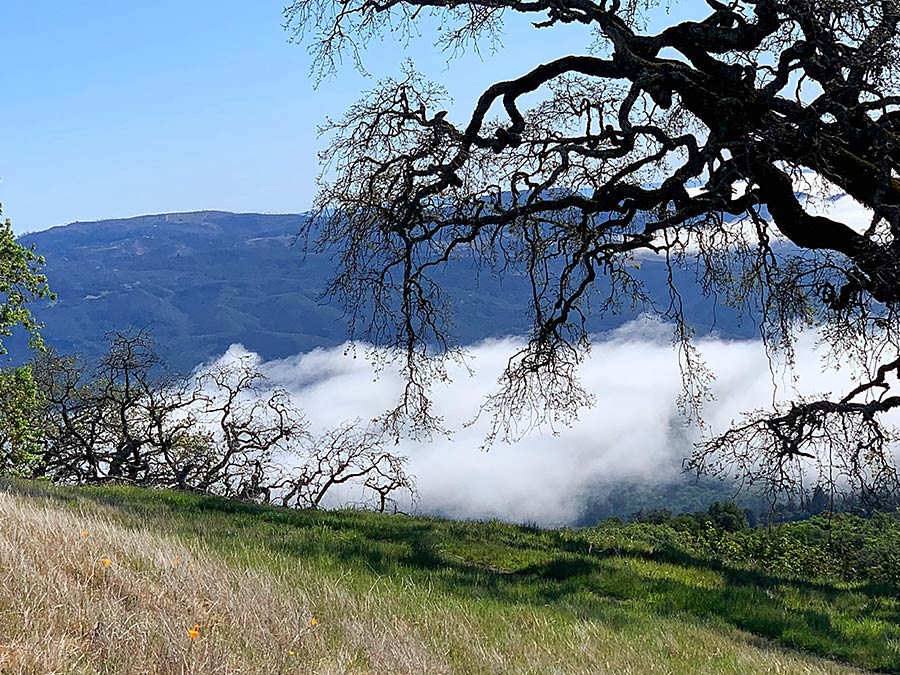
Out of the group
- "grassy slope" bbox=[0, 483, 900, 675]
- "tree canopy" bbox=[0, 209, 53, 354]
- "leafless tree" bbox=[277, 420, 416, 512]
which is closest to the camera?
"grassy slope" bbox=[0, 483, 900, 675]

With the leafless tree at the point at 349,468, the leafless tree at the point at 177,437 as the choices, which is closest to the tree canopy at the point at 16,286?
the leafless tree at the point at 177,437

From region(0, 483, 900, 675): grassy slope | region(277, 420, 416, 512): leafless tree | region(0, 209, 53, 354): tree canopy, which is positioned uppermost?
region(0, 209, 53, 354): tree canopy

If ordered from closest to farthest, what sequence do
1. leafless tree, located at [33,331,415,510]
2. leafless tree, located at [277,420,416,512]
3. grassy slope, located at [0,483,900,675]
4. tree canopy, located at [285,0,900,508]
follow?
grassy slope, located at [0,483,900,675]
tree canopy, located at [285,0,900,508]
leafless tree, located at [33,331,415,510]
leafless tree, located at [277,420,416,512]

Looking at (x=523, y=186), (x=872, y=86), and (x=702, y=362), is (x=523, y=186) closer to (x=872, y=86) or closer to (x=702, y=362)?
(x=702, y=362)

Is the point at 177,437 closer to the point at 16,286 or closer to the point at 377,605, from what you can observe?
the point at 16,286

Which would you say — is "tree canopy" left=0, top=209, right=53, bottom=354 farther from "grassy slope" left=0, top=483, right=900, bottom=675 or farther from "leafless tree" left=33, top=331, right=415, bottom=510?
"grassy slope" left=0, top=483, right=900, bottom=675

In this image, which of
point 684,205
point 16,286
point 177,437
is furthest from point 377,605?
point 177,437

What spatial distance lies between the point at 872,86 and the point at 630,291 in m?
4.91

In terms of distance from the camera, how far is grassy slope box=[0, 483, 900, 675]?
5262 millimetres

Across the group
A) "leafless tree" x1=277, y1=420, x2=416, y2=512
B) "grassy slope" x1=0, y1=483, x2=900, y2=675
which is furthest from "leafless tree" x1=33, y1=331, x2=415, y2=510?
"grassy slope" x1=0, y1=483, x2=900, y2=675

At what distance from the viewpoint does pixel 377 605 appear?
7.11 m

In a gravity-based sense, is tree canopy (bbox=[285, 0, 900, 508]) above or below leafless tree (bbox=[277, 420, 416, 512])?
above

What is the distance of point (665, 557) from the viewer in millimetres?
12766

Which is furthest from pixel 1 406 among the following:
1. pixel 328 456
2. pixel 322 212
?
pixel 322 212
